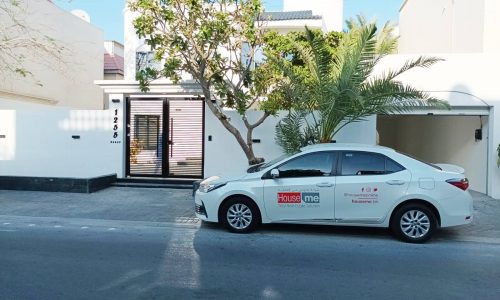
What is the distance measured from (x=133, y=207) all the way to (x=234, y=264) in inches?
192

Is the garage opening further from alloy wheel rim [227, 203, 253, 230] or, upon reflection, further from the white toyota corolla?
alloy wheel rim [227, 203, 253, 230]

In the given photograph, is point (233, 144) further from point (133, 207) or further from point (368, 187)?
point (368, 187)

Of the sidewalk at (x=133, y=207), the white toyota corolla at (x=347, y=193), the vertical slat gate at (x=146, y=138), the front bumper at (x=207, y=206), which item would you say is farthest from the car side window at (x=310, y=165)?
the vertical slat gate at (x=146, y=138)

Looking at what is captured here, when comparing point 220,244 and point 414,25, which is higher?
→ point 414,25

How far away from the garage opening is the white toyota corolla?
215 inches

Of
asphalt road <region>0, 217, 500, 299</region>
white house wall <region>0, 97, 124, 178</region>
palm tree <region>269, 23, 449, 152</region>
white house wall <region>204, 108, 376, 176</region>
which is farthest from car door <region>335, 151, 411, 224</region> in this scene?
white house wall <region>0, 97, 124, 178</region>

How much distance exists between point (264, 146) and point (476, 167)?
6.19 metres

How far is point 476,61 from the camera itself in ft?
39.2

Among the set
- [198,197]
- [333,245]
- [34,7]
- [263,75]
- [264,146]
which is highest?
[34,7]

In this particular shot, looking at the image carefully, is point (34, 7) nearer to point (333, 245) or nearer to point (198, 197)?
point (198, 197)

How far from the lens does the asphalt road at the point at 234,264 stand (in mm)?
4906

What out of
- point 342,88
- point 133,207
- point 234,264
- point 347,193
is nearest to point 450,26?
point 342,88

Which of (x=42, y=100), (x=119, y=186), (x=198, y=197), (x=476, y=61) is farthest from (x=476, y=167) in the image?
(x=42, y=100)

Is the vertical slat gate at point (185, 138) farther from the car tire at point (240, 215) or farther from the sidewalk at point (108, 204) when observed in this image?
the car tire at point (240, 215)
